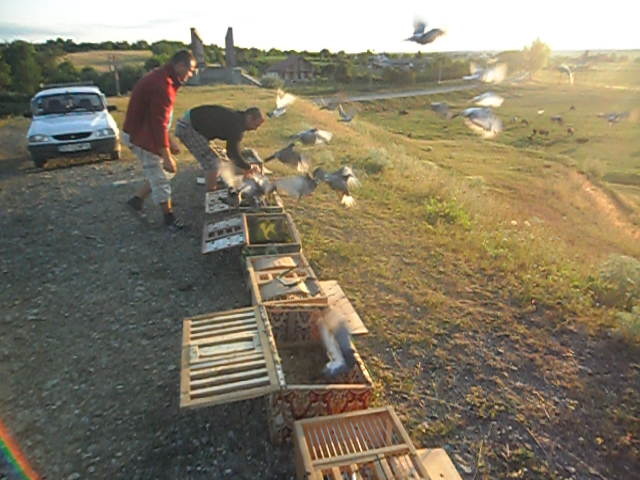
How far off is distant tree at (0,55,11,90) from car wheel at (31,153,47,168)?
1080 inches

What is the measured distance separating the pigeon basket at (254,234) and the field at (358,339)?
1.29ft

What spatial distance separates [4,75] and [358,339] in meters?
37.2

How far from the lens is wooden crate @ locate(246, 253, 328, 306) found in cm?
495

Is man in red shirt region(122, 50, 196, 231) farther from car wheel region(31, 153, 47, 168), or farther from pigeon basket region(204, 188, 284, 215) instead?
car wheel region(31, 153, 47, 168)

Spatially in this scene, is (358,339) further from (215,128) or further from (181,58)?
(181,58)

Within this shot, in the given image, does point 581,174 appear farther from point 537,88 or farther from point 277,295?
point 537,88

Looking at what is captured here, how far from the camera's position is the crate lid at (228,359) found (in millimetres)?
3582

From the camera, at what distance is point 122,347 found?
496cm

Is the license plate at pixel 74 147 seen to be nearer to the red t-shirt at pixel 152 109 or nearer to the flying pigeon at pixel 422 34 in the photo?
the red t-shirt at pixel 152 109

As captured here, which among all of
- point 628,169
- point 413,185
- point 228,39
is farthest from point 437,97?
point 413,185

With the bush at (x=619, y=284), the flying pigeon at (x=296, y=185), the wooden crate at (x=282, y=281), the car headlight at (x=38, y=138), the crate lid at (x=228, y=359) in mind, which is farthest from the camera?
the car headlight at (x=38, y=138)

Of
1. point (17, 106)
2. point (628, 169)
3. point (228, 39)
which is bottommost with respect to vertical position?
point (628, 169)

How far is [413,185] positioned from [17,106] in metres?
27.8

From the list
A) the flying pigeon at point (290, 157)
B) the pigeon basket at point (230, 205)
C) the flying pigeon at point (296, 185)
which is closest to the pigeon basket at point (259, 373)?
the pigeon basket at point (230, 205)
